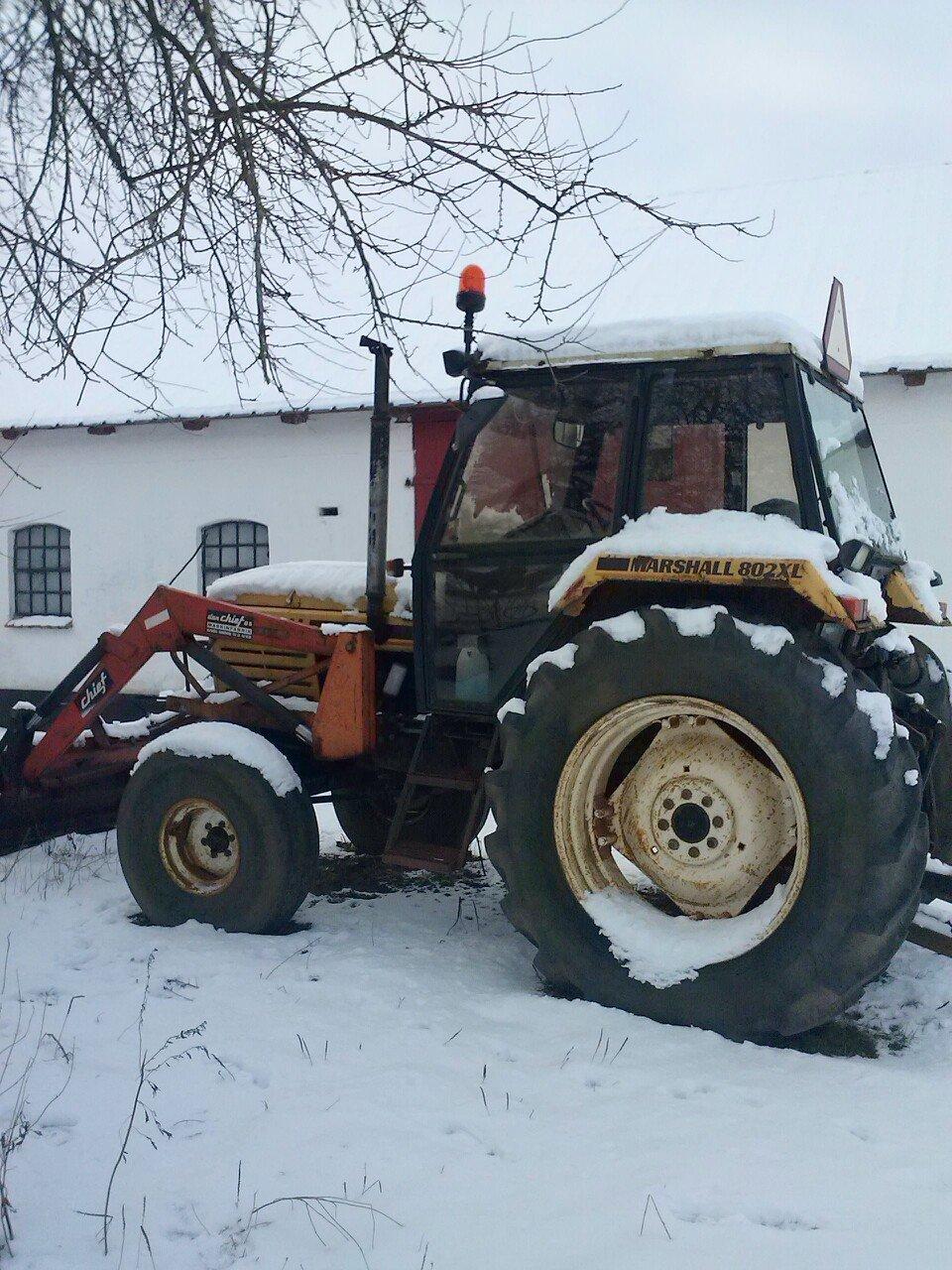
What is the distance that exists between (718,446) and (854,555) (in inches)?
22.0

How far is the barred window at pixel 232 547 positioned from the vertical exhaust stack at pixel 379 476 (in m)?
7.83

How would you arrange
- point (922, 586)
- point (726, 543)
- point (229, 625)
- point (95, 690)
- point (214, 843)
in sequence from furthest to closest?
point (95, 690), point (229, 625), point (214, 843), point (922, 586), point (726, 543)

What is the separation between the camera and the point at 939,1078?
115 inches

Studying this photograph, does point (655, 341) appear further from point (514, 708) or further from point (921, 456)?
point (921, 456)

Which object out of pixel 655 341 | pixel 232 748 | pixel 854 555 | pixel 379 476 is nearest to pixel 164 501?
pixel 379 476

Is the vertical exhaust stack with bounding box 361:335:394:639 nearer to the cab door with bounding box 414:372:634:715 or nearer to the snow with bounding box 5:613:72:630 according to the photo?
the cab door with bounding box 414:372:634:715

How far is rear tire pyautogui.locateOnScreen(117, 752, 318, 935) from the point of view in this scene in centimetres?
405

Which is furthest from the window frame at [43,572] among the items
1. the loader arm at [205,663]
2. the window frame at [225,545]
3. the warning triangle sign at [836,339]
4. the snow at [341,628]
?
the warning triangle sign at [836,339]

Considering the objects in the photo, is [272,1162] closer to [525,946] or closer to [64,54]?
[525,946]

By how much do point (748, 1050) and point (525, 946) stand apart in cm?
118

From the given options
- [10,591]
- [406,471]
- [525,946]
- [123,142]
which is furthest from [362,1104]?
[10,591]

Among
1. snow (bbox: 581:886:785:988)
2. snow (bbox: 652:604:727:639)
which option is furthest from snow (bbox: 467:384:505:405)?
snow (bbox: 581:886:785:988)

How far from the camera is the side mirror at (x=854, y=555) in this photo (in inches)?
130

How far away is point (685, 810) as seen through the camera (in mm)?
3426
